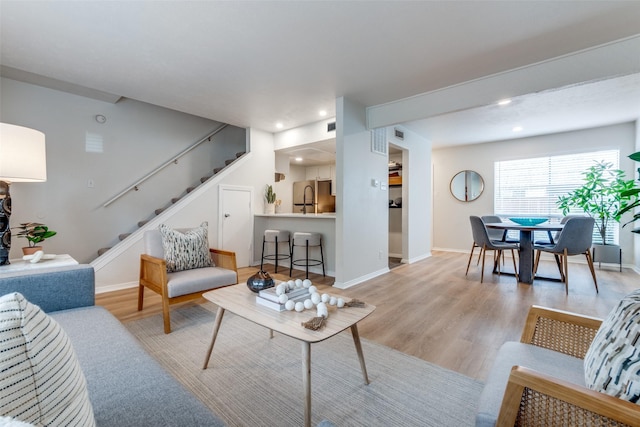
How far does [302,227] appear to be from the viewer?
4.61 metres

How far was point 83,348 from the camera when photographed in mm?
1160

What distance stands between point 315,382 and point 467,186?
616 cm

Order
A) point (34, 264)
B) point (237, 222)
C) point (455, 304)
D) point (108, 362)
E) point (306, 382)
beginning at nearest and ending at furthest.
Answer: point (108, 362), point (306, 382), point (34, 264), point (455, 304), point (237, 222)

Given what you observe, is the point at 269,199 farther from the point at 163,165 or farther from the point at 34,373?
the point at 34,373

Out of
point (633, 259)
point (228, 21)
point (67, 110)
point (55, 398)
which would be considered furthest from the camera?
point (633, 259)

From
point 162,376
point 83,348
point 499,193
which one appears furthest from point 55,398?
point 499,193

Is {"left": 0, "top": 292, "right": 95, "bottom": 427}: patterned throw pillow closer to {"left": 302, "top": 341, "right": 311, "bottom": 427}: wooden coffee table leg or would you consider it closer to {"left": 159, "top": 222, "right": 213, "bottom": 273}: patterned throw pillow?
{"left": 302, "top": 341, "right": 311, "bottom": 427}: wooden coffee table leg

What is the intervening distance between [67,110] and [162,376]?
14.9ft

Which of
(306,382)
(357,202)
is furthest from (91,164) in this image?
(306,382)

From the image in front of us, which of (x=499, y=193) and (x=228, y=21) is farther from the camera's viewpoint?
(x=499, y=193)

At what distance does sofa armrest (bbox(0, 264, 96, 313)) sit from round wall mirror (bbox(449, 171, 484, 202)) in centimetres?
684

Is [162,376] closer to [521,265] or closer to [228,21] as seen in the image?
[228,21]

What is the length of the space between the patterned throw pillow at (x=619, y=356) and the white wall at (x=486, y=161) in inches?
223

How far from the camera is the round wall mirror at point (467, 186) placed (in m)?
6.29
